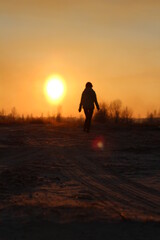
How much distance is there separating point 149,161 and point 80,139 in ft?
20.2

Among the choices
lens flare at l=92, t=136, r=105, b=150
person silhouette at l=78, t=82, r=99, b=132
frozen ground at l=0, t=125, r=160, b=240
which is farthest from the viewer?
person silhouette at l=78, t=82, r=99, b=132

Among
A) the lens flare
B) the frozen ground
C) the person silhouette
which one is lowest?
the frozen ground

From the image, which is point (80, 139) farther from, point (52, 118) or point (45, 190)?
point (52, 118)

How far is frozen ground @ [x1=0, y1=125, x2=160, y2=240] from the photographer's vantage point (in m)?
5.04

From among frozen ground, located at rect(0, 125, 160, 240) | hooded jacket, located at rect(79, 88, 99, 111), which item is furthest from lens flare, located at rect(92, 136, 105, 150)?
hooded jacket, located at rect(79, 88, 99, 111)

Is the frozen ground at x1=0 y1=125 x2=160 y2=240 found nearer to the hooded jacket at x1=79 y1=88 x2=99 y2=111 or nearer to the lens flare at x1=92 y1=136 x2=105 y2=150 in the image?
the lens flare at x1=92 y1=136 x2=105 y2=150

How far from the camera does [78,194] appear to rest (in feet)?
22.5

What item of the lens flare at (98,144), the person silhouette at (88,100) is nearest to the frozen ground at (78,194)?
the lens flare at (98,144)

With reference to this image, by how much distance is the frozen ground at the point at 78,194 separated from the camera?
504cm

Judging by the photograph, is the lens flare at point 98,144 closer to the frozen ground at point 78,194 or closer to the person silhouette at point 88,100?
the frozen ground at point 78,194

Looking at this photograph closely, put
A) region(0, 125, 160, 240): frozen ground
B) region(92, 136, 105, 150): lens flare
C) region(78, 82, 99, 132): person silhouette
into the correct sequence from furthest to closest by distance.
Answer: region(78, 82, 99, 132): person silhouette → region(92, 136, 105, 150): lens flare → region(0, 125, 160, 240): frozen ground

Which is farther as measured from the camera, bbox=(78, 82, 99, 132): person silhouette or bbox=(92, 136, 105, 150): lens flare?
bbox=(78, 82, 99, 132): person silhouette

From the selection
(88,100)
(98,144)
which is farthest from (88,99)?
(98,144)

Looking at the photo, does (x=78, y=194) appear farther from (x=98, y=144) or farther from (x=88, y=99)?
(x=88, y=99)
